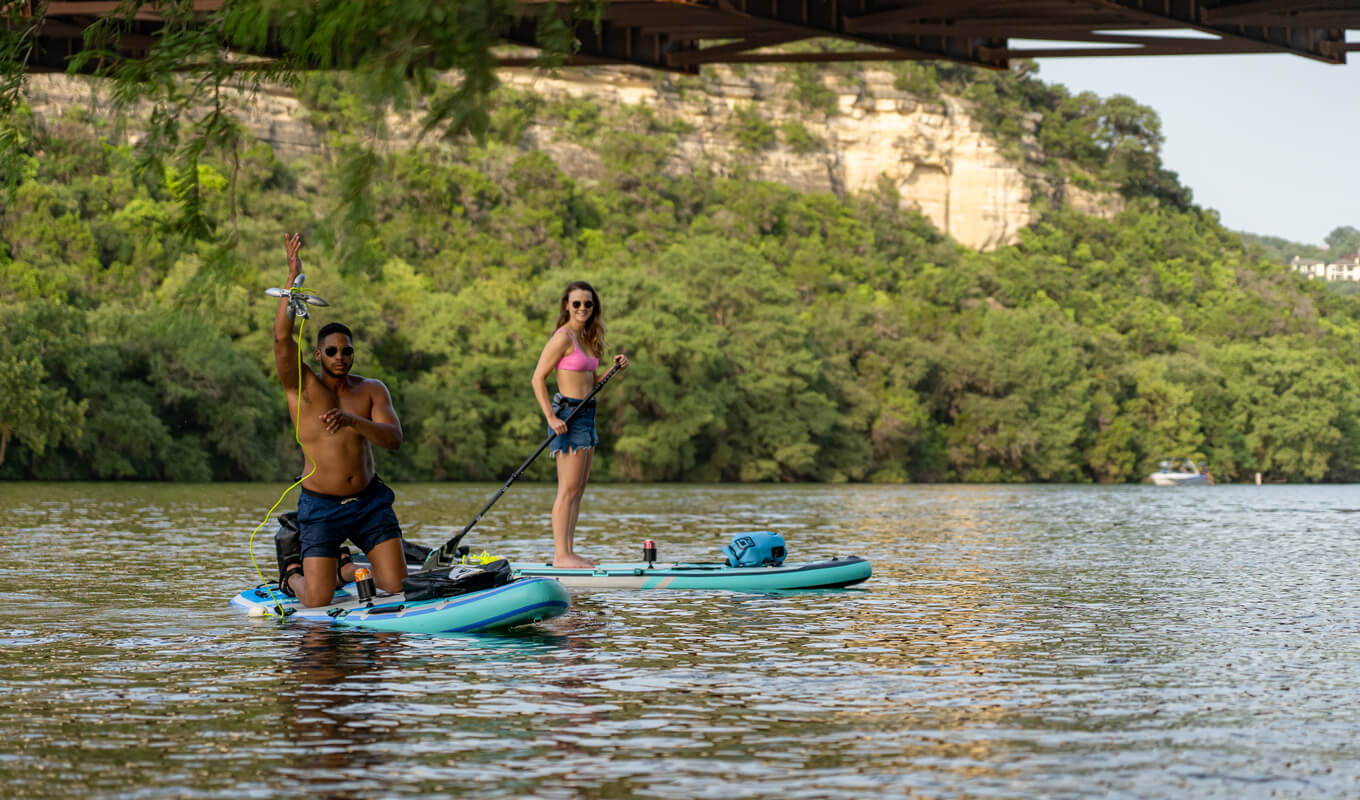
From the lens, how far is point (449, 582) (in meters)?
12.9

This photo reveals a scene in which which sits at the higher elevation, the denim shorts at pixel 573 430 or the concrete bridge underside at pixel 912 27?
the concrete bridge underside at pixel 912 27

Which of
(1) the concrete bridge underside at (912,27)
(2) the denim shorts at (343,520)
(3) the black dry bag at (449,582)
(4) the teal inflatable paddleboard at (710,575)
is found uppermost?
(1) the concrete bridge underside at (912,27)

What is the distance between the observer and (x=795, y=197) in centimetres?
13888

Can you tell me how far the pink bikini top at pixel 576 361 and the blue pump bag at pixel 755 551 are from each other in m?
2.12

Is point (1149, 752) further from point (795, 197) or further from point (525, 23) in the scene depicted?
point (795, 197)

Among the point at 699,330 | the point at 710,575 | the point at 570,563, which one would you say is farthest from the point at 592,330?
the point at 699,330

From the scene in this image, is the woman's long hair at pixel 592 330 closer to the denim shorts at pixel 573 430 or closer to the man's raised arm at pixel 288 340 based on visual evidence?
the denim shorts at pixel 573 430

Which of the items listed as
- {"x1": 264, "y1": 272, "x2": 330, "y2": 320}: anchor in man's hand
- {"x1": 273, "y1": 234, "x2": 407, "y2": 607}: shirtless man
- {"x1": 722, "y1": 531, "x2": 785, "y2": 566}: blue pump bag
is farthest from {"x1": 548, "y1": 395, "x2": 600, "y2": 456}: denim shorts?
{"x1": 264, "y1": 272, "x2": 330, "y2": 320}: anchor in man's hand

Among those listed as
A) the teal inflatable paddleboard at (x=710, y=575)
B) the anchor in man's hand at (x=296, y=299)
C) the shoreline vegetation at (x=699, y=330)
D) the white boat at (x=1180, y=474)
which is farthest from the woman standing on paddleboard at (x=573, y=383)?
the white boat at (x=1180, y=474)

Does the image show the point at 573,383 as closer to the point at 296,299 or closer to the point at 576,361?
the point at 576,361

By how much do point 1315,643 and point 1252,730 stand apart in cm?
400

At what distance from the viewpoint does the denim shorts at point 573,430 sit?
15.7 m

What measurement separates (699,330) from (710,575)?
2583 inches

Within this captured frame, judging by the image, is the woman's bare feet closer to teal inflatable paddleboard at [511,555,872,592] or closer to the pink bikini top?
teal inflatable paddleboard at [511,555,872,592]
